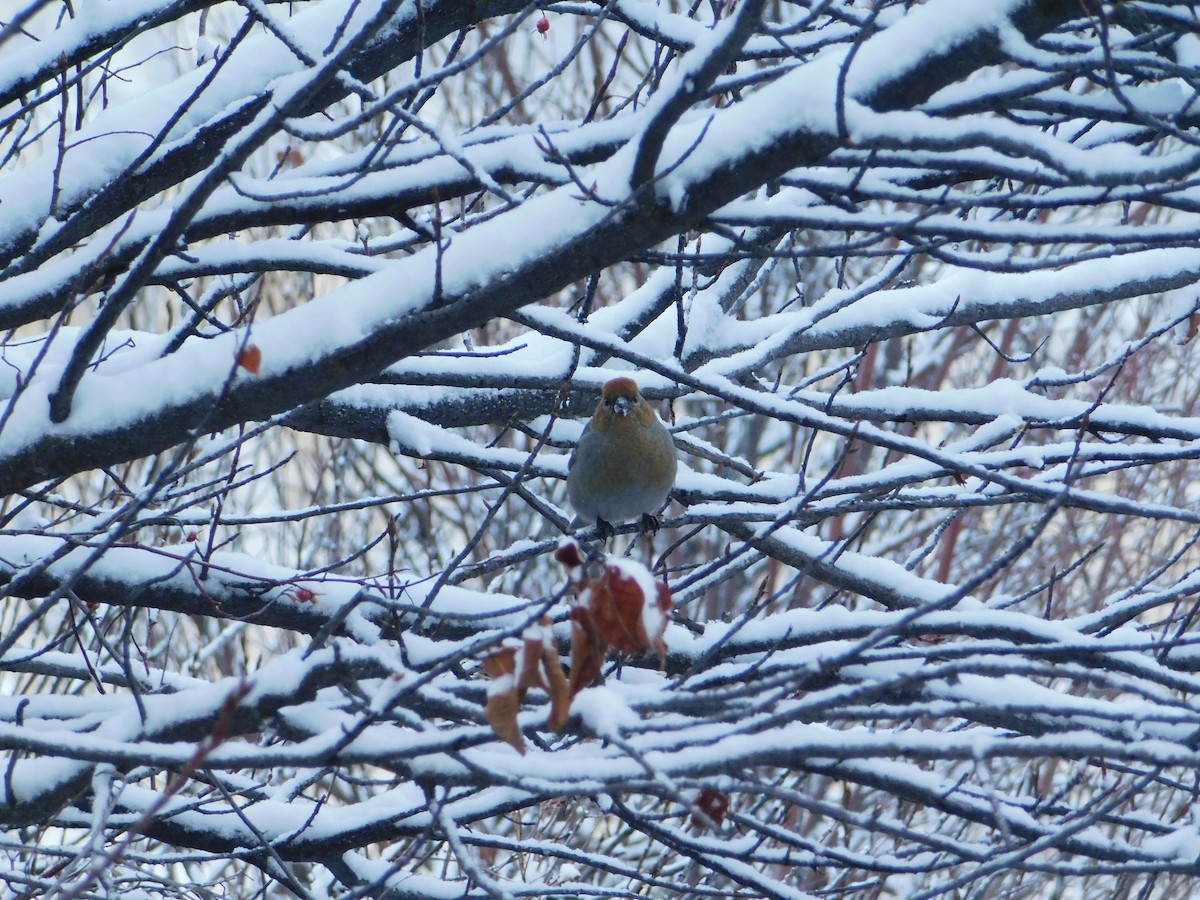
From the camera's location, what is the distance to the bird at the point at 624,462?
6211mm

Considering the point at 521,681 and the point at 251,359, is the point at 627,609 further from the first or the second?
the point at 251,359

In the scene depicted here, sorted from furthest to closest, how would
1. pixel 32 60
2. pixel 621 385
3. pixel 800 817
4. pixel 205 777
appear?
pixel 800 817, pixel 621 385, pixel 32 60, pixel 205 777

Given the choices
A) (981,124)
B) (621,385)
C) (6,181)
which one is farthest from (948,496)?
(6,181)

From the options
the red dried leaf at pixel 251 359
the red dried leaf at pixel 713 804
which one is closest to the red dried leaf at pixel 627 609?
the red dried leaf at pixel 713 804

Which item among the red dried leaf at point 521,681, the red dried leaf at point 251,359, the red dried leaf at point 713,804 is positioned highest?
the red dried leaf at point 251,359

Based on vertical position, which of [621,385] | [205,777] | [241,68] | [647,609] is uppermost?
[241,68]

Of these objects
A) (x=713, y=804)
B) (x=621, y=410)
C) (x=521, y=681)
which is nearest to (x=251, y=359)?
(x=521, y=681)

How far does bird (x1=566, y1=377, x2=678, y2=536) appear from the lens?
6211 mm

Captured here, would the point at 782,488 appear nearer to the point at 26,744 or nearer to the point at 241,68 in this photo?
the point at 241,68

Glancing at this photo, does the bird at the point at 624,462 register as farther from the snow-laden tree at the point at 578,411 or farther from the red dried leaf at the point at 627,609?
the red dried leaf at the point at 627,609

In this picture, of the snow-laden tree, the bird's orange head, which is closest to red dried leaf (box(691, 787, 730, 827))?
the snow-laden tree

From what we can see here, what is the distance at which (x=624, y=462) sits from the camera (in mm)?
6258

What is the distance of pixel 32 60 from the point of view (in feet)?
12.9

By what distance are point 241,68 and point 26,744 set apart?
2635 millimetres
